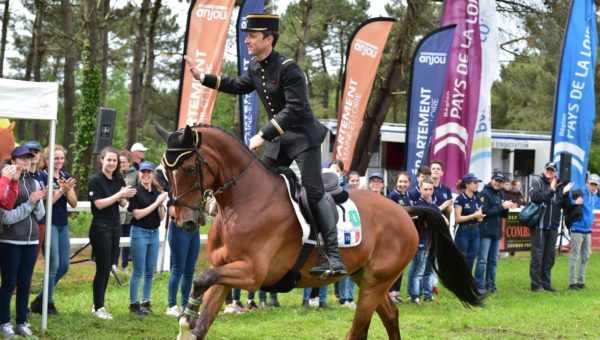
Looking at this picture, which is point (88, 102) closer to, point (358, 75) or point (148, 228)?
point (358, 75)

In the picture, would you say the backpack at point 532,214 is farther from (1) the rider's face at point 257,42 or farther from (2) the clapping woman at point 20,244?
(2) the clapping woman at point 20,244

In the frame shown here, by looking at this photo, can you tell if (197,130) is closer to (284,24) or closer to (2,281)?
(2,281)

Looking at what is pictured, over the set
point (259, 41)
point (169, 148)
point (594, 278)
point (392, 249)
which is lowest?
point (594, 278)

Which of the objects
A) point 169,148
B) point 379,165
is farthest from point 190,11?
point 379,165

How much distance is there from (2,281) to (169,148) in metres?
2.90

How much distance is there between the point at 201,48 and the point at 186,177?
8872mm

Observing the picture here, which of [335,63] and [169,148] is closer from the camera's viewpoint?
[169,148]

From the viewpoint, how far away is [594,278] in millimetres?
16562

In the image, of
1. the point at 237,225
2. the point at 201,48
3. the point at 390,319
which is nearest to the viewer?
the point at 237,225

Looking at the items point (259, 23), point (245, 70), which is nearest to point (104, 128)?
point (245, 70)

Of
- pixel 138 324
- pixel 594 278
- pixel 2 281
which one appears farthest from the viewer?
pixel 594 278

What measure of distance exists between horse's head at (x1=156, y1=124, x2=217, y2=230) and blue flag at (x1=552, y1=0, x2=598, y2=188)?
10.6 m

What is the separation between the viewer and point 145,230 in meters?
10.0

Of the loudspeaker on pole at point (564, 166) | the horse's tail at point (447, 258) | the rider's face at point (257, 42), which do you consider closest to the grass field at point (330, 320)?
the horse's tail at point (447, 258)
